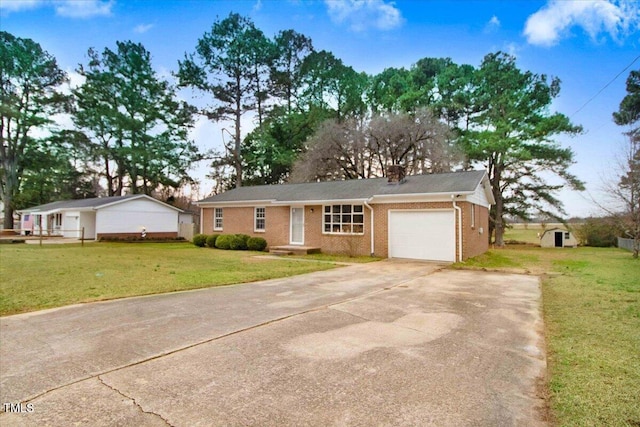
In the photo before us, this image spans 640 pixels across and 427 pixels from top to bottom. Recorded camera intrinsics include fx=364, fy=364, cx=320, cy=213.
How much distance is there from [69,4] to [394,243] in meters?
15.8

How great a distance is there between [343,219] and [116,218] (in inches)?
759

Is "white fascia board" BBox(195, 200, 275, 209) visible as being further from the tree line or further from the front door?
the front door

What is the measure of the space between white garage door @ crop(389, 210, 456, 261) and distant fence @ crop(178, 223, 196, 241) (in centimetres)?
1885

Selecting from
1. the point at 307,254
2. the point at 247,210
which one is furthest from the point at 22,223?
the point at 307,254

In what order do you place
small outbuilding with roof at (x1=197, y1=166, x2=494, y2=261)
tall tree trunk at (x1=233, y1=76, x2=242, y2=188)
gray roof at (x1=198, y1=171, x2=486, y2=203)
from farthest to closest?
tall tree trunk at (x1=233, y1=76, x2=242, y2=188), gray roof at (x1=198, y1=171, x2=486, y2=203), small outbuilding with roof at (x1=197, y1=166, x2=494, y2=261)

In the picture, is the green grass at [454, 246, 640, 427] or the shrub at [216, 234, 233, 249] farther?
the shrub at [216, 234, 233, 249]

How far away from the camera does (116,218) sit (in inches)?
1073

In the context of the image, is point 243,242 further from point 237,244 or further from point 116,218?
point 116,218

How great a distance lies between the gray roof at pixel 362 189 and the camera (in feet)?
48.0

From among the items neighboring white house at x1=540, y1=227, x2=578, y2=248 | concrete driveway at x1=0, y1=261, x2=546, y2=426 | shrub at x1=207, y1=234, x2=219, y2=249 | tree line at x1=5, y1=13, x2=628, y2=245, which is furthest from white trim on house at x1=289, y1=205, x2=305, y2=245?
neighboring white house at x1=540, y1=227, x2=578, y2=248

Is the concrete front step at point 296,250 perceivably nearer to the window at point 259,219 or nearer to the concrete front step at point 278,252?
the concrete front step at point 278,252

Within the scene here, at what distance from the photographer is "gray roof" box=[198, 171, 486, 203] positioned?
575 inches

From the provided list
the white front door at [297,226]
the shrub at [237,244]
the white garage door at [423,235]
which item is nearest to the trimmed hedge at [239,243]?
the shrub at [237,244]

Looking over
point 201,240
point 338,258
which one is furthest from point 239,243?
point 338,258
